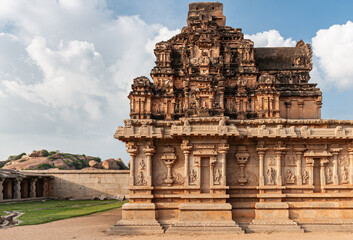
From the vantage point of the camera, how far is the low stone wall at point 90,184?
35.4 metres

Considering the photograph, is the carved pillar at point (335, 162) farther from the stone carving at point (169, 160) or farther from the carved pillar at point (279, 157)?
the stone carving at point (169, 160)

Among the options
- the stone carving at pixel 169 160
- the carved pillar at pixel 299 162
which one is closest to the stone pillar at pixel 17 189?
the stone carving at pixel 169 160

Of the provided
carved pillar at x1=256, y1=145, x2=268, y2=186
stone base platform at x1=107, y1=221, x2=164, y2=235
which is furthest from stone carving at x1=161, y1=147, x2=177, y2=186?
carved pillar at x1=256, y1=145, x2=268, y2=186

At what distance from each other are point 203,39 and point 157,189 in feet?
51.7

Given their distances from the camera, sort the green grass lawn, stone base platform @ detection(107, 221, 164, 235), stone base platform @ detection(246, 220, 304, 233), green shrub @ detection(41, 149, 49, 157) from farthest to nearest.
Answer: green shrub @ detection(41, 149, 49, 157), the green grass lawn, stone base platform @ detection(246, 220, 304, 233), stone base platform @ detection(107, 221, 164, 235)

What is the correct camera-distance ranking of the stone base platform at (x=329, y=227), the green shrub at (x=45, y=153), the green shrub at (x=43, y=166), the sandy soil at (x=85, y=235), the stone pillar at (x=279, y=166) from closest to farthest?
the sandy soil at (x=85, y=235) → the stone base platform at (x=329, y=227) → the stone pillar at (x=279, y=166) → the green shrub at (x=43, y=166) → the green shrub at (x=45, y=153)

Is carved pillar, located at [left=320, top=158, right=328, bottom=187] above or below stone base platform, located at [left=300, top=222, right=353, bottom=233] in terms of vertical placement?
above

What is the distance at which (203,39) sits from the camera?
1035 inches

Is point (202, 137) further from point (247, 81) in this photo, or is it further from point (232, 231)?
point (247, 81)

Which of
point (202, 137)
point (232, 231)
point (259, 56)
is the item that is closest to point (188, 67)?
point (259, 56)

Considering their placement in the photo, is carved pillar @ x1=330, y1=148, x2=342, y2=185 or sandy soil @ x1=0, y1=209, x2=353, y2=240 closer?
sandy soil @ x1=0, y1=209, x2=353, y2=240

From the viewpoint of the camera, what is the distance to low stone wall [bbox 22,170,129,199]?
35438 millimetres

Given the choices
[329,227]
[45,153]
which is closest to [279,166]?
[329,227]

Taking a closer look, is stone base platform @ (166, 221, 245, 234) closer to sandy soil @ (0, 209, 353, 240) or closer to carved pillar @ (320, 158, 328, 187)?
sandy soil @ (0, 209, 353, 240)
